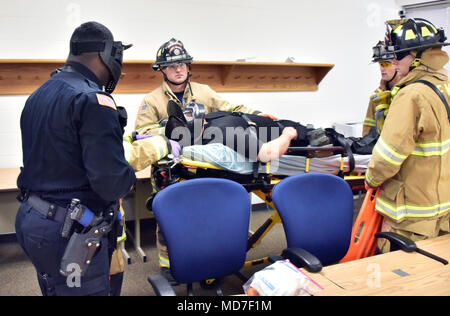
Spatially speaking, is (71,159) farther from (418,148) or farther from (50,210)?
(418,148)

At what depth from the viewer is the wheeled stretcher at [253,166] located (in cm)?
221

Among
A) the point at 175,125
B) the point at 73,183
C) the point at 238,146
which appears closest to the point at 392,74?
the point at 238,146

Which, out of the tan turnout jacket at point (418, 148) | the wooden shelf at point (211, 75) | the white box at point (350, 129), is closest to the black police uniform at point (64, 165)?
the tan turnout jacket at point (418, 148)

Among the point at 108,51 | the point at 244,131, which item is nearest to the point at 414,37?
the point at 244,131

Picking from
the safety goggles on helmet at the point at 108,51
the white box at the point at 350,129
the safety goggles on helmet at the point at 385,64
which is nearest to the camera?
the safety goggles on helmet at the point at 108,51

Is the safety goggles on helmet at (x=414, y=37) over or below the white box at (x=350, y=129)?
over

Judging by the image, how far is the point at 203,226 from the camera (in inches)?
69.1

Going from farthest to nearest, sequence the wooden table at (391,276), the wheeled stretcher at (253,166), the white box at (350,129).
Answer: the white box at (350,129)
the wheeled stretcher at (253,166)
the wooden table at (391,276)

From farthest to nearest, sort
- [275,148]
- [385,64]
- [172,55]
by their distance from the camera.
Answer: [385,64] < [172,55] < [275,148]

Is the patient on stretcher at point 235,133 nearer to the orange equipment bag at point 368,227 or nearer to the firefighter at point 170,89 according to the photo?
the firefighter at point 170,89

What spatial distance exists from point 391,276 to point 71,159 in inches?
49.0

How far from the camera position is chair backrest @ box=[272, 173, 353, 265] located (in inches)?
73.2

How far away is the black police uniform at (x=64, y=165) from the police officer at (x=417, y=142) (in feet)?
3.98
